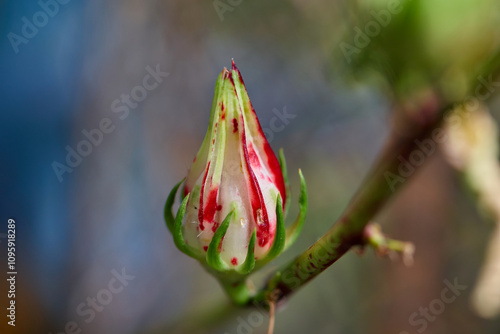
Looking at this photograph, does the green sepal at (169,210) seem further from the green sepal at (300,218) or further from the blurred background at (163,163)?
the blurred background at (163,163)

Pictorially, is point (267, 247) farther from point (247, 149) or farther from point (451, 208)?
point (451, 208)

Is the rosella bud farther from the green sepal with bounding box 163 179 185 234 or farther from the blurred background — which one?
the blurred background

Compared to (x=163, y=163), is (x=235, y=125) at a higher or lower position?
lower

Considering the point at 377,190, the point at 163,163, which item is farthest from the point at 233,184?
the point at 163,163

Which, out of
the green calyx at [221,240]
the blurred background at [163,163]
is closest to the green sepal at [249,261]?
the green calyx at [221,240]

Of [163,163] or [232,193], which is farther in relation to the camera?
[163,163]

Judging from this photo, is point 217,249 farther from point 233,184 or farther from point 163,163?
point 163,163

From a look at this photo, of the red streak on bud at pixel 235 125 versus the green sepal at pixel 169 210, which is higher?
the red streak on bud at pixel 235 125
